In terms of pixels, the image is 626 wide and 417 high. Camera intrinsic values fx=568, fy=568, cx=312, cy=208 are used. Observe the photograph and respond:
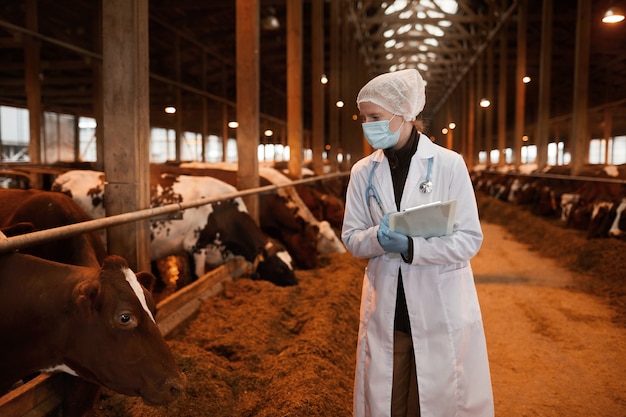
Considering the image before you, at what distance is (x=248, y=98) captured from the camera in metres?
8.00

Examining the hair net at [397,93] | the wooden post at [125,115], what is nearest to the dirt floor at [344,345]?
the wooden post at [125,115]

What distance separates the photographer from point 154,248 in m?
6.81

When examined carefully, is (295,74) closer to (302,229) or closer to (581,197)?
(302,229)

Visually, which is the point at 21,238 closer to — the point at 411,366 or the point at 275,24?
the point at 411,366

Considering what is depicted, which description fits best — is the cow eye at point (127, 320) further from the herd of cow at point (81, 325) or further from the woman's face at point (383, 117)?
the woman's face at point (383, 117)

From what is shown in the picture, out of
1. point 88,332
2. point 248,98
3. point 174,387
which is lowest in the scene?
point 174,387

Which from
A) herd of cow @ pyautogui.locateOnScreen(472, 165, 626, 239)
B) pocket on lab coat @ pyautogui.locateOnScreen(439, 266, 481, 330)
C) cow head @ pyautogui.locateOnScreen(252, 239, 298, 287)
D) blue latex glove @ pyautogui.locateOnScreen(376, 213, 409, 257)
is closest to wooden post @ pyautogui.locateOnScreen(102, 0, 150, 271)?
cow head @ pyautogui.locateOnScreen(252, 239, 298, 287)

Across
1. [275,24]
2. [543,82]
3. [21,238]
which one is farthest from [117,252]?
[543,82]

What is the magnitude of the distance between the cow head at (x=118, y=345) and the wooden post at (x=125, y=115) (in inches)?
76.3

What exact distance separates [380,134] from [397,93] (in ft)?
0.61

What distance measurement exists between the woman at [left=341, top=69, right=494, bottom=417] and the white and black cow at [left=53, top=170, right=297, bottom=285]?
161 inches

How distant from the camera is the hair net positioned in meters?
2.41

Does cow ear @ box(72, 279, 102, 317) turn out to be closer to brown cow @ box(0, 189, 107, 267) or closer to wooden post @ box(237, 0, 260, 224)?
brown cow @ box(0, 189, 107, 267)

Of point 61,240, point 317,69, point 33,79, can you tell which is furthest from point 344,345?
point 317,69
